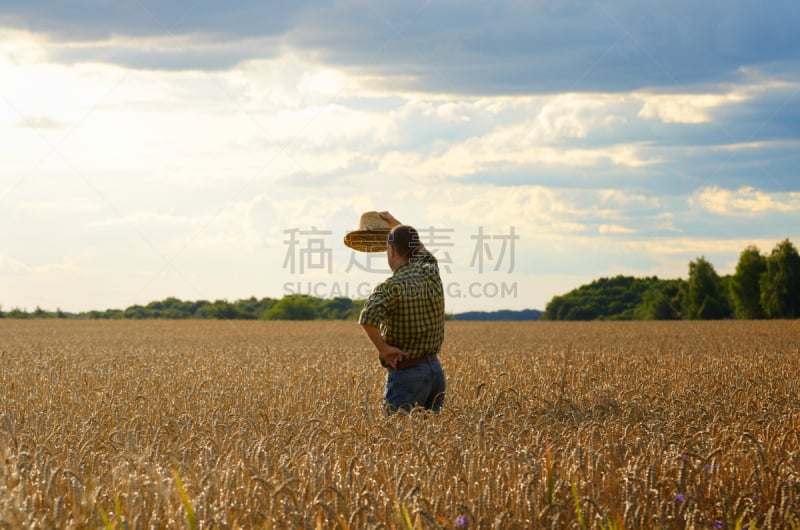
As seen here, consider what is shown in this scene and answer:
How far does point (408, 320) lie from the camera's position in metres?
7.06

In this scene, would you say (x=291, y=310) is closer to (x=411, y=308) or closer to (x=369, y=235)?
(x=369, y=235)

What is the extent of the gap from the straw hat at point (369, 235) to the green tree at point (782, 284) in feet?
187

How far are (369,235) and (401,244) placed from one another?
1.08 meters

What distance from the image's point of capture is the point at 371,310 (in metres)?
6.84

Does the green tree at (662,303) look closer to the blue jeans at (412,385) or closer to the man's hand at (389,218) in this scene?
the man's hand at (389,218)

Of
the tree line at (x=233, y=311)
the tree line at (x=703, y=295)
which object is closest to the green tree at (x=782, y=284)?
the tree line at (x=703, y=295)

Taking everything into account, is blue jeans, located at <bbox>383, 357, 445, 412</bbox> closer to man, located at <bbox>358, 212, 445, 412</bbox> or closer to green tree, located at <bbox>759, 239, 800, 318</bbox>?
man, located at <bbox>358, 212, 445, 412</bbox>

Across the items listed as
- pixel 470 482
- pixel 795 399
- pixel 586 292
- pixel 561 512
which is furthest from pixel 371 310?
pixel 586 292

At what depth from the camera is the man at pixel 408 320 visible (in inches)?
274

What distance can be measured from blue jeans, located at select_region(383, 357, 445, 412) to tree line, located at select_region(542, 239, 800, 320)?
57649 millimetres

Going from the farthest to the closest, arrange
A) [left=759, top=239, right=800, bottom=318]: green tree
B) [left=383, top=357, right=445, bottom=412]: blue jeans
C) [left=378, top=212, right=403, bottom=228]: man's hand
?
1. [left=759, top=239, right=800, bottom=318]: green tree
2. [left=378, top=212, right=403, bottom=228]: man's hand
3. [left=383, top=357, right=445, bottom=412]: blue jeans

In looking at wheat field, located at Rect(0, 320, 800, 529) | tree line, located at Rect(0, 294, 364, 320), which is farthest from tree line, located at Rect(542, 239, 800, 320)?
wheat field, located at Rect(0, 320, 800, 529)

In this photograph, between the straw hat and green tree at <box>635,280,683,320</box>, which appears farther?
green tree at <box>635,280,683,320</box>

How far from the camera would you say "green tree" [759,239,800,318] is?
59.2 m
